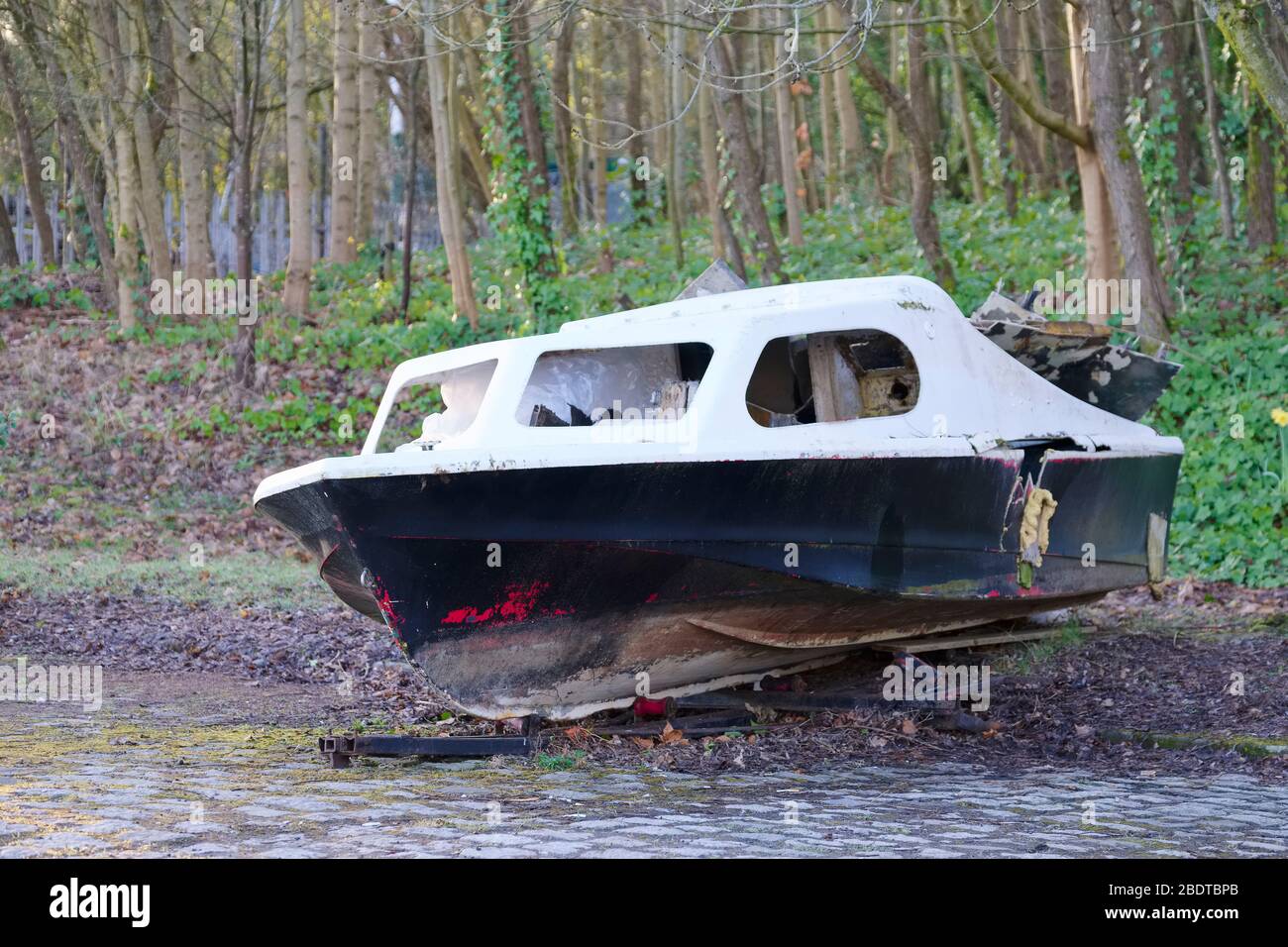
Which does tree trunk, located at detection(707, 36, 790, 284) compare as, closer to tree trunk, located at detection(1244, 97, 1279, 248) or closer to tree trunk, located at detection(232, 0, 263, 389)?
tree trunk, located at detection(232, 0, 263, 389)

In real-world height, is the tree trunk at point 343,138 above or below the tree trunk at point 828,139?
below

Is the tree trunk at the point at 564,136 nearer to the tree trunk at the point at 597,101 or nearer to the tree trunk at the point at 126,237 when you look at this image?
the tree trunk at the point at 597,101

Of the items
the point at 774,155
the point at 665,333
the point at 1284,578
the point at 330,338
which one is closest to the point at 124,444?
the point at 330,338

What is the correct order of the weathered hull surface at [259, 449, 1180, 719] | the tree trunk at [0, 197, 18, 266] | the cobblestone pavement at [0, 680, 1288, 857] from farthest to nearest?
1. the tree trunk at [0, 197, 18, 266]
2. the weathered hull surface at [259, 449, 1180, 719]
3. the cobblestone pavement at [0, 680, 1288, 857]

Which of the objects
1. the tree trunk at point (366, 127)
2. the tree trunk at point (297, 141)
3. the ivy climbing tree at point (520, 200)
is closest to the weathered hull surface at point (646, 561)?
the ivy climbing tree at point (520, 200)

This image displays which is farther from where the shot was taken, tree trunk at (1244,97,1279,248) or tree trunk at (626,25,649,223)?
tree trunk at (626,25,649,223)

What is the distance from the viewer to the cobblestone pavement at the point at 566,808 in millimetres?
5137

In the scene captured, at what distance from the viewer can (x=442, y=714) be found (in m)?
8.15

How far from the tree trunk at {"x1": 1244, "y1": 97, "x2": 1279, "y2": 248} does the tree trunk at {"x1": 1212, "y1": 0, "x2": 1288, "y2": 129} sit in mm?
11589

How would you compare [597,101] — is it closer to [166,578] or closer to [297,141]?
[297,141]

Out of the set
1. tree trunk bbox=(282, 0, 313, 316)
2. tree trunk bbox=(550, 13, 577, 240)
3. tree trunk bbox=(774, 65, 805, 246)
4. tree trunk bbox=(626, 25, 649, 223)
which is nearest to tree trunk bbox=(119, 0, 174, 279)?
tree trunk bbox=(282, 0, 313, 316)

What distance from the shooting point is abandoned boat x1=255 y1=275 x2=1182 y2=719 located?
671 centimetres

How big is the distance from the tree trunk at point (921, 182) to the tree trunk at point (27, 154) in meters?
13.3

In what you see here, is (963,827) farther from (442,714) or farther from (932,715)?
(442,714)
